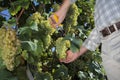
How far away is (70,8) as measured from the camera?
9.55 ft

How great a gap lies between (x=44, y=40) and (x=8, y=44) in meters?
0.30

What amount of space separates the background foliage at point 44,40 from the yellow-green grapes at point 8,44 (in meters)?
0.06

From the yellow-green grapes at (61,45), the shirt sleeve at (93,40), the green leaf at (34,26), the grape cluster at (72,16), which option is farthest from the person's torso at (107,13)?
the grape cluster at (72,16)

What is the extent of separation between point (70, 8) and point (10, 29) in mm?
668

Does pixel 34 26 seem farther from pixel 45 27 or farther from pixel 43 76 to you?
pixel 43 76

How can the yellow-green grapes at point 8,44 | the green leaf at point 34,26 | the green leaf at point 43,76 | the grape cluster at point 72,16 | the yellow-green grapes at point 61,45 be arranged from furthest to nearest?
the grape cluster at point 72,16
the green leaf at point 43,76
the yellow-green grapes at point 61,45
the green leaf at point 34,26
the yellow-green grapes at point 8,44

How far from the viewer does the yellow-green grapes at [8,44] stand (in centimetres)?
230

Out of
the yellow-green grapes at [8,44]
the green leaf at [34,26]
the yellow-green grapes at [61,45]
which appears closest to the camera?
the yellow-green grapes at [8,44]

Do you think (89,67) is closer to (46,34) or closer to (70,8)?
(70,8)

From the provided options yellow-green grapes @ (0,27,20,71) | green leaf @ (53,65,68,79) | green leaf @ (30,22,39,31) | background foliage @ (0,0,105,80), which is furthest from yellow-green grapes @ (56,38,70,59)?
green leaf @ (53,65,68,79)

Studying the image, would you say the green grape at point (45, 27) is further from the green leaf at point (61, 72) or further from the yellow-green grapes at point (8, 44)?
the green leaf at point (61, 72)

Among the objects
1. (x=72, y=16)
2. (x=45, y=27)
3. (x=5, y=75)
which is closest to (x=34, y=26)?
(x=45, y=27)

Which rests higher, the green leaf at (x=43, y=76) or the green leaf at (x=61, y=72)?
the green leaf at (x=43, y=76)

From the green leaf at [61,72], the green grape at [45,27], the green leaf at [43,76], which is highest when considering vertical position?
the green grape at [45,27]
